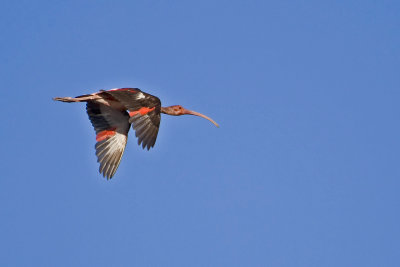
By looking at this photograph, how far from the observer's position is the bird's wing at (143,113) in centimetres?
2103

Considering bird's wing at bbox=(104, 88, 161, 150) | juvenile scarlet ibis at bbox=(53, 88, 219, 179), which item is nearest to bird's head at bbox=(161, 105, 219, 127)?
juvenile scarlet ibis at bbox=(53, 88, 219, 179)

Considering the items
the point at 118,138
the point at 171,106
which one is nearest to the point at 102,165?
the point at 118,138

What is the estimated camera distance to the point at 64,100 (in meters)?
24.2

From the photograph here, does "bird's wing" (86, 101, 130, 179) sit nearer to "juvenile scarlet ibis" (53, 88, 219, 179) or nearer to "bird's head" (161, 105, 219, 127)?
"juvenile scarlet ibis" (53, 88, 219, 179)

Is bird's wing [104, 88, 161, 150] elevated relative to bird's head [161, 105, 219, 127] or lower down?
lower down

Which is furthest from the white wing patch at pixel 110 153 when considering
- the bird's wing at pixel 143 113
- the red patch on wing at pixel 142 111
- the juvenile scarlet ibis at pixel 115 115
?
the red patch on wing at pixel 142 111

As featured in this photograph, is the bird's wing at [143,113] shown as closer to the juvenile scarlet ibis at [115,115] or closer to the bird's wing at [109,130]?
the juvenile scarlet ibis at [115,115]

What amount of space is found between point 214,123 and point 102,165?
471cm

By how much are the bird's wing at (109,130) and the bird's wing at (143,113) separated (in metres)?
2.92

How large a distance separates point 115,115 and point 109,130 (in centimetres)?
61

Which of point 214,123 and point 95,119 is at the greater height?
point 214,123

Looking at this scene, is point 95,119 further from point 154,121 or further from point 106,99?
point 154,121

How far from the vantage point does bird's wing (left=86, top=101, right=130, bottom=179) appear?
24703mm

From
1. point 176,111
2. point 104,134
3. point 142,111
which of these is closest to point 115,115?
point 104,134
